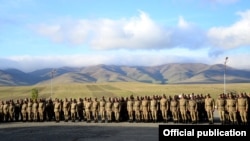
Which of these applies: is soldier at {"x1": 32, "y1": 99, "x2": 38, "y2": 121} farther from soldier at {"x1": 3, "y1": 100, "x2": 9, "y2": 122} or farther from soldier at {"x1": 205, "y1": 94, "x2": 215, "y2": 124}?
soldier at {"x1": 205, "y1": 94, "x2": 215, "y2": 124}

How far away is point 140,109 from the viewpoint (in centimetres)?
2775

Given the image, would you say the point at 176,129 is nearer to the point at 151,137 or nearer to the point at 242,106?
the point at 151,137

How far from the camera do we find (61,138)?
20.5 m

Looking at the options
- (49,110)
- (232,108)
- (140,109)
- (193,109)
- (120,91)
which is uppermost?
(232,108)

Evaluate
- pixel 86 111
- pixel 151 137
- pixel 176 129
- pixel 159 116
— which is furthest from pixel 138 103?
pixel 176 129

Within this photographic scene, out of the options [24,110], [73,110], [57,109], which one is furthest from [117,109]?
[24,110]

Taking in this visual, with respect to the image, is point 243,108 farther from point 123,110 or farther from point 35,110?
point 35,110

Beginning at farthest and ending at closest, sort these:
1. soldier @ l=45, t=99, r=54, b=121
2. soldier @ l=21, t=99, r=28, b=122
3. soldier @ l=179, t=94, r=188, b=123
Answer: soldier @ l=45, t=99, r=54, b=121
soldier @ l=21, t=99, r=28, b=122
soldier @ l=179, t=94, r=188, b=123

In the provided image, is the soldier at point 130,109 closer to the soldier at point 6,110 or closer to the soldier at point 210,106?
the soldier at point 210,106

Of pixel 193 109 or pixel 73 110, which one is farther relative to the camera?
pixel 73 110

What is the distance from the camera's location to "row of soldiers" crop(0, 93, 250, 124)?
80.3 ft

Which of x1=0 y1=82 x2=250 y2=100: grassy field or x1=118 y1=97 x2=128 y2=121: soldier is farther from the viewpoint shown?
x1=0 y1=82 x2=250 y2=100: grassy field

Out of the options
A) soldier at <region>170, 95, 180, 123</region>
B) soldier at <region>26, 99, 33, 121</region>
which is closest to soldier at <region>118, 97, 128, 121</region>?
soldier at <region>170, 95, 180, 123</region>

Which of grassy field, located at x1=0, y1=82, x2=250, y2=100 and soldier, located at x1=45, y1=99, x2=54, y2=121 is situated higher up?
soldier, located at x1=45, y1=99, x2=54, y2=121
